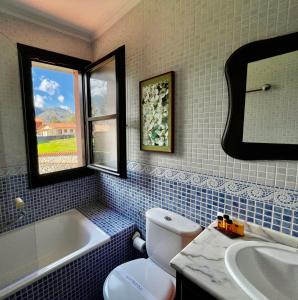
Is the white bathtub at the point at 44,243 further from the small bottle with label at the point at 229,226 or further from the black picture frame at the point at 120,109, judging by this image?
the small bottle with label at the point at 229,226

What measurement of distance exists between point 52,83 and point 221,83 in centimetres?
176

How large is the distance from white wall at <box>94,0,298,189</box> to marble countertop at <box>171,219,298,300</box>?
274mm

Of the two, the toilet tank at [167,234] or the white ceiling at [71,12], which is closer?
the toilet tank at [167,234]

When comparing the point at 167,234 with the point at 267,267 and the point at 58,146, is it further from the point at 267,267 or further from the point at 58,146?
the point at 58,146

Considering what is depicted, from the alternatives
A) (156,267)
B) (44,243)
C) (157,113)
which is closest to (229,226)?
(156,267)

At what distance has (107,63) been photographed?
5.63ft

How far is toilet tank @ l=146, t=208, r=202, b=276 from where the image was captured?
115cm

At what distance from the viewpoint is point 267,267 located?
783 mm

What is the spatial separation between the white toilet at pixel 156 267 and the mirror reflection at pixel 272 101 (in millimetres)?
702

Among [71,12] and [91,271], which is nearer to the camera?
[91,271]

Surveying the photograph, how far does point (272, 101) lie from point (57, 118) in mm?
1978

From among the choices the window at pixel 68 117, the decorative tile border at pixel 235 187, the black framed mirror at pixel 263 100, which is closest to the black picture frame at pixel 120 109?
the window at pixel 68 117

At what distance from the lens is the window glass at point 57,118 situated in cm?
186

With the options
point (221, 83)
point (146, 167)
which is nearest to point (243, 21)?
point (221, 83)
